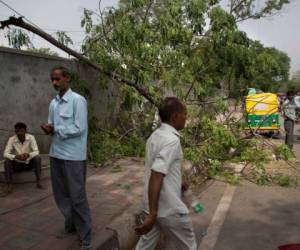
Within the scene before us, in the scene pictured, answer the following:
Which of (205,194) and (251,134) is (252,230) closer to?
(205,194)

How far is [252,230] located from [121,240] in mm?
1726

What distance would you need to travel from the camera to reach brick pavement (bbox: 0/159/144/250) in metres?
3.87

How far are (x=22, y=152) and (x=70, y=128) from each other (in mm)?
2632

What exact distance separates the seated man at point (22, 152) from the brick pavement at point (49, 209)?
0.32 m

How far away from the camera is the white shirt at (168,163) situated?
8.00 ft

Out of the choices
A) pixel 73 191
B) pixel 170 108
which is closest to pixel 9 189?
pixel 73 191

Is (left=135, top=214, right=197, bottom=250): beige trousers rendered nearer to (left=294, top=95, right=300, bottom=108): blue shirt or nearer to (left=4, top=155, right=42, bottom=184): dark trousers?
(left=4, top=155, right=42, bottom=184): dark trousers

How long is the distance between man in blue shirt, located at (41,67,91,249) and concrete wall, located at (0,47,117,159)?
3582mm

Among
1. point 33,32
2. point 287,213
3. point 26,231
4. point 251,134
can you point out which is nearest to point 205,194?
point 287,213

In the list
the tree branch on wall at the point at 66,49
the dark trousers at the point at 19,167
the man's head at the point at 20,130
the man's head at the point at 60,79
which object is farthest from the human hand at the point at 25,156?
the man's head at the point at 60,79

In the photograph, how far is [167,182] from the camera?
254 cm

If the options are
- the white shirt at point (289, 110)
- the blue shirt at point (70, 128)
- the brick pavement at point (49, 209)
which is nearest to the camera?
the blue shirt at point (70, 128)

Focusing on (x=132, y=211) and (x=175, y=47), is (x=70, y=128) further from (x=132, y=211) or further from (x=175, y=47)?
(x=175, y=47)

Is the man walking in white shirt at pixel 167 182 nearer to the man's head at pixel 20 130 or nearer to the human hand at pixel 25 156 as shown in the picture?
the human hand at pixel 25 156
